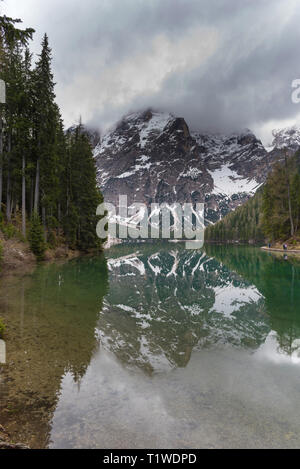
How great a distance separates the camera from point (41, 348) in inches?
309

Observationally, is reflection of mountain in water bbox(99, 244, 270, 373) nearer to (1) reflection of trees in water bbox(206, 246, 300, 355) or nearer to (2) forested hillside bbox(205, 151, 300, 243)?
(1) reflection of trees in water bbox(206, 246, 300, 355)

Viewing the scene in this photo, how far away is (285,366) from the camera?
727cm

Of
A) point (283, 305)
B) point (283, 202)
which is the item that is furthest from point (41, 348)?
point (283, 202)

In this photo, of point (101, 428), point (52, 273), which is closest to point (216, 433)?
point (101, 428)

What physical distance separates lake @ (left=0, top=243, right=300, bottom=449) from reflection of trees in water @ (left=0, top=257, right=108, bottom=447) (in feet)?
0.10

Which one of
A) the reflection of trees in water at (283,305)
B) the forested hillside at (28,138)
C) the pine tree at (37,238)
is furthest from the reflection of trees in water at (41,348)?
the forested hillside at (28,138)

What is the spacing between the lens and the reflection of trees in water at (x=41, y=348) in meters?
4.83

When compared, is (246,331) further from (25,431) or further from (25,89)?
(25,89)

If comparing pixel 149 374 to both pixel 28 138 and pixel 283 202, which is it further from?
pixel 283 202

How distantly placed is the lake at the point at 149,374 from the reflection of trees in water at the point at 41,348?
0.03 m

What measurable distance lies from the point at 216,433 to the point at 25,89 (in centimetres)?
3449

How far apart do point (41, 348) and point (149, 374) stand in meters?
3.38

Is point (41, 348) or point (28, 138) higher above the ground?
point (28, 138)

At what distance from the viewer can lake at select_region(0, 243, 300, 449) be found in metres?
4.47
